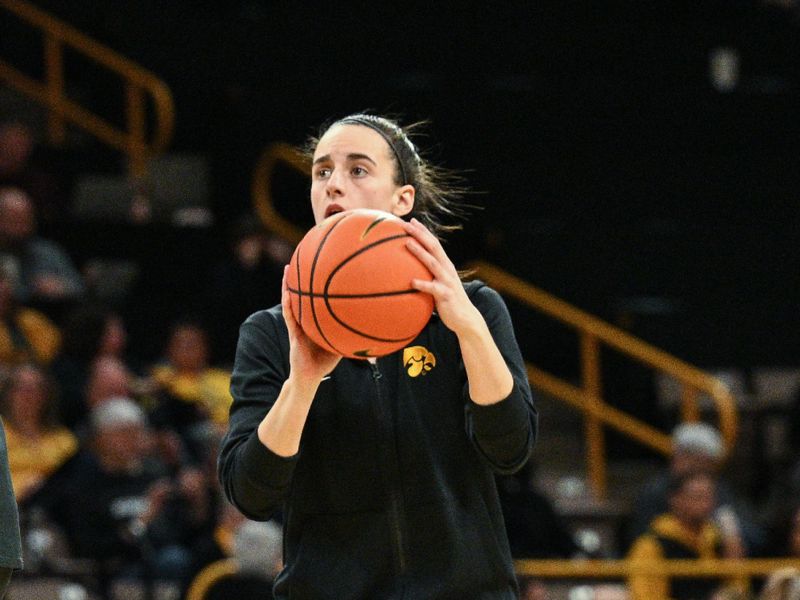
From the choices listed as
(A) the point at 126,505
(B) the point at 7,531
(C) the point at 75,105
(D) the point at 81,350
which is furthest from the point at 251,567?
(C) the point at 75,105

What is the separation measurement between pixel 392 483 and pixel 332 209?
1.75 ft

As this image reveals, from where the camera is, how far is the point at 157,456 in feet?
26.5

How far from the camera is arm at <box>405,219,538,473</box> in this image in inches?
117

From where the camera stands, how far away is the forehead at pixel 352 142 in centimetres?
326

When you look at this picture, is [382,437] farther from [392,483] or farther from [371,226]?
[371,226]

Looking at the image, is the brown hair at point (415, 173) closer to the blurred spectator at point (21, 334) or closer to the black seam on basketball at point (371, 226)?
the black seam on basketball at point (371, 226)

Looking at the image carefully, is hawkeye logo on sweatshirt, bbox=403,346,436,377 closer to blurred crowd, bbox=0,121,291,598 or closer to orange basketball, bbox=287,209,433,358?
orange basketball, bbox=287,209,433,358

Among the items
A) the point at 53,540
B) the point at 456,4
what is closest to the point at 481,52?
the point at 456,4

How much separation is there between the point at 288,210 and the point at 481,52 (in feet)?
6.00

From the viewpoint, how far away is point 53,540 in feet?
24.2

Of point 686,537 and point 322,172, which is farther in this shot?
point 686,537

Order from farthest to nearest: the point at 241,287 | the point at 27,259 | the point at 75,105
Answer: the point at 75,105
the point at 241,287
the point at 27,259

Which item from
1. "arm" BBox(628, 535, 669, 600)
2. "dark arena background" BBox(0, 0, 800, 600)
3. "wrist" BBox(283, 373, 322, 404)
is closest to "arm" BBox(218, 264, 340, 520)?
"wrist" BBox(283, 373, 322, 404)

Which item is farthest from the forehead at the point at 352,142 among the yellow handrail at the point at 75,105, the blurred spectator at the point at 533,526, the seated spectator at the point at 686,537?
the yellow handrail at the point at 75,105
